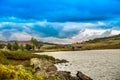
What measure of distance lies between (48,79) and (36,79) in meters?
13.2

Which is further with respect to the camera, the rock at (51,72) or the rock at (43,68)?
the rock at (43,68)

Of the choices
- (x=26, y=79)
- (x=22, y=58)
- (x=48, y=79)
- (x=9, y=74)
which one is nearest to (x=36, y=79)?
(x=26, y=79)

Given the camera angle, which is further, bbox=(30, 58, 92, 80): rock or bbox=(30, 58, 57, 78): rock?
bbox=(30, 58, 57, 78): rock

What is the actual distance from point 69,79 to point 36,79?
38.6m

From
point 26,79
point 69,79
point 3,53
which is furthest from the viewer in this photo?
point 3,53

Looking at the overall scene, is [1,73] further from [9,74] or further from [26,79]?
[26,79]

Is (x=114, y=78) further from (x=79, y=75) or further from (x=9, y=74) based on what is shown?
(x=9, y=74)

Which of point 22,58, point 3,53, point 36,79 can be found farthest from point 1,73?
point 22,58

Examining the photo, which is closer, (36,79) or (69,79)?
(36,79)

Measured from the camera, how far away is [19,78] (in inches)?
1153

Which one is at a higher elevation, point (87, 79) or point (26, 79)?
point (26, 79)

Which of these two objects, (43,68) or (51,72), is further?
(43,68)

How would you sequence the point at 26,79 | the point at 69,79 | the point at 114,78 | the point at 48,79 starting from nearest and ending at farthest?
1. the point at 26,79
2. the point at 48,79
3. the point at 69,79
4. the point at 114,78

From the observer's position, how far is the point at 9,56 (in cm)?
11450
